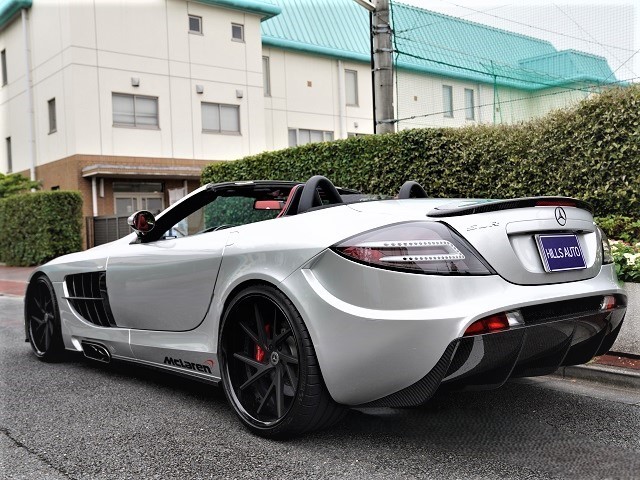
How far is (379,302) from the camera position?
293cm

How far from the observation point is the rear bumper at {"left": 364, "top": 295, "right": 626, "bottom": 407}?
9.22 ft

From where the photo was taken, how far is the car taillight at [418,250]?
2.90m

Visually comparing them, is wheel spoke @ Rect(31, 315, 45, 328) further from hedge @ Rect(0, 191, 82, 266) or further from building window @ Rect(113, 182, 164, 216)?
building window @ Rect(113, 182, 164, 216)

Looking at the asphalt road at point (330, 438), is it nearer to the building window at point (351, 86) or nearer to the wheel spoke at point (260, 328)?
the wheel spoke at point (260, 328)

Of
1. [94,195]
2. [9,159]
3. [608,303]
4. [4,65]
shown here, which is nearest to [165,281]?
[608,303]

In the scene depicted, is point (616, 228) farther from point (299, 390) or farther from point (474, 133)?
point (299, 390)

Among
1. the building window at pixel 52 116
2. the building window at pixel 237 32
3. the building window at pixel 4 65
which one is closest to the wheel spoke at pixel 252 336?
the building window at pixel 52 116

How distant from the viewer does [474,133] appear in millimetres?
8367

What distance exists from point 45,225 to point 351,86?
14356mm

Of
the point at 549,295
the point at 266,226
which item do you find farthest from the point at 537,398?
the point at 266,226

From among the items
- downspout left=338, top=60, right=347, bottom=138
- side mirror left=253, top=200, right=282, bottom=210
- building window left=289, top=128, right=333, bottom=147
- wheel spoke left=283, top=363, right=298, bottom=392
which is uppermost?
downspout left=338, top=60, right=347, bottom=138

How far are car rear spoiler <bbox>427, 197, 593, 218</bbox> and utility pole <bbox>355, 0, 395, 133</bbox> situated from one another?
622 centimetres

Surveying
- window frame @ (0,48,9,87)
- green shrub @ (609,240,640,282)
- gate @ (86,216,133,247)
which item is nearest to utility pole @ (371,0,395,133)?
green shrub @ (609,240,640,282)

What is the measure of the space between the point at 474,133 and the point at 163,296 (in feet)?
17.8
